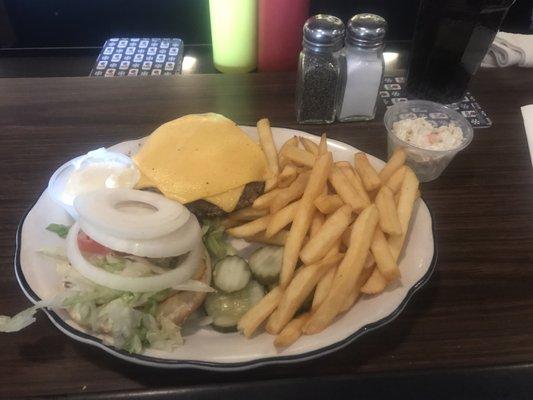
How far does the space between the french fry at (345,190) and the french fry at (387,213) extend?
5cm

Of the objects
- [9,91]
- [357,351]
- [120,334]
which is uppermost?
[120,334]

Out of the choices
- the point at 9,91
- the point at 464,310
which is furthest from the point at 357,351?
the point at 9,91

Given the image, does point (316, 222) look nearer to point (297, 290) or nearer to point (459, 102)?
point (297, 290)

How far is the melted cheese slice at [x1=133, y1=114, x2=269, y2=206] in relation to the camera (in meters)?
1.33

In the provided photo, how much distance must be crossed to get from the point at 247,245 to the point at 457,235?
0.65m

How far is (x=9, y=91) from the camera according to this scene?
203 centimetres

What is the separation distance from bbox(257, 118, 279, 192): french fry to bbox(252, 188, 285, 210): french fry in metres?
0.04

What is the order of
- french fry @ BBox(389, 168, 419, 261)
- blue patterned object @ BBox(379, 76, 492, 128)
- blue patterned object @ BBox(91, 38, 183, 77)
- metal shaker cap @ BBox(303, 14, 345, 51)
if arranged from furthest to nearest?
blue patterned object @ BBox(91, 38, 183, 77) → blue patterned object @ BBox(379, 76, 492, 128) → metal shaker cap @ BBox(303, 14, 345, 51) → french fry @ BBox(389, 168, 419, 261)

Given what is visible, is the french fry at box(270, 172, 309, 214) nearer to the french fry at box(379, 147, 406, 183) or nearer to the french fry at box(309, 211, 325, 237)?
the french fry at box(309, 211, 325, 237)

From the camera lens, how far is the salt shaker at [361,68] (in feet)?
5.64

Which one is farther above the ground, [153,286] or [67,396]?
[153,286]

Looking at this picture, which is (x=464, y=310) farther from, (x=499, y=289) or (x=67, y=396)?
(x=67, y=396)

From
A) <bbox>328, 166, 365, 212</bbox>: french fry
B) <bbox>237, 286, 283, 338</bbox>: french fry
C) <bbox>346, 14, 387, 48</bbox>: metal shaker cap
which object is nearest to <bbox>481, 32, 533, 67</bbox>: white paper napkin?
<bbox>346, 14, 387, 48</bbox>: metal shaker cap

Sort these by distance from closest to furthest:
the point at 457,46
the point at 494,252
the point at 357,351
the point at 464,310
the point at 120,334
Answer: the point at 120,334
the point at 357,351
the point at 464,310
the point at 494,252
the point at 457,46
